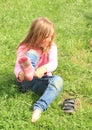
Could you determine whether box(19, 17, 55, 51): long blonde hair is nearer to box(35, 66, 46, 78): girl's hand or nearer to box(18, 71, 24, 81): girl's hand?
box(35, 66, 46, 78): girl's hand

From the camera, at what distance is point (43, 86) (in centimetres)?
645

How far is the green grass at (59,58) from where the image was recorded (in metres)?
5.88

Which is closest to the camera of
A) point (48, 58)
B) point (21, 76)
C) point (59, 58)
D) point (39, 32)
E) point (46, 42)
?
point (21, 76)

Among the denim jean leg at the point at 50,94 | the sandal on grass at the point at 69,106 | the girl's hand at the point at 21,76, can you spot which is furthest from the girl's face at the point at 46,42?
the sandal on grass at the point at 69,106

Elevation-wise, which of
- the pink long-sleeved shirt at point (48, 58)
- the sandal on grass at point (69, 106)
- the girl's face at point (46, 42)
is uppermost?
the girl's face at point (46, 42)

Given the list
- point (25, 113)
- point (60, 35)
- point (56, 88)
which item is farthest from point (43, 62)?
point (60, 35)

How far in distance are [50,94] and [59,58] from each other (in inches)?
80.9

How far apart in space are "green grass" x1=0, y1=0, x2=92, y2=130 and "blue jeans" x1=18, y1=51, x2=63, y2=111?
0.12 metres

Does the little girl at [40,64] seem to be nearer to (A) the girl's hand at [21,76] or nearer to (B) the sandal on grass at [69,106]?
(A) the girl's hand at [21,76]

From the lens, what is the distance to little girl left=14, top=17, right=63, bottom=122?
5973 millimetres

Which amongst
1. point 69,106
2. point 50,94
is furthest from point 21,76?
point 69,106

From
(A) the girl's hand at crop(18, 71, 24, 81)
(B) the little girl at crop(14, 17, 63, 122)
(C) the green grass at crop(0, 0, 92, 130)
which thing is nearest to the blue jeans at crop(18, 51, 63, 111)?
(B) the little girl at crop(14, 17, 63, 122)

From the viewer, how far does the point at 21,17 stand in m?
10.0

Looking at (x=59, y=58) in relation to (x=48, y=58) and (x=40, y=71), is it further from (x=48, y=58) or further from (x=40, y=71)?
(x=40, y=71)
